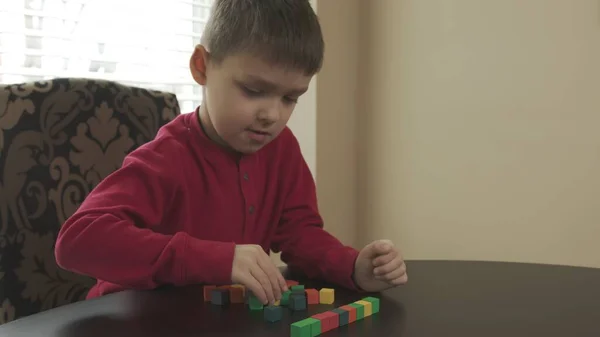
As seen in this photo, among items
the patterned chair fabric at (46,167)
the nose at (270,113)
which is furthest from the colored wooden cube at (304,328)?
the patterned chair fabric at (46,167)

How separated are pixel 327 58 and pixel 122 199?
1466 millimetres

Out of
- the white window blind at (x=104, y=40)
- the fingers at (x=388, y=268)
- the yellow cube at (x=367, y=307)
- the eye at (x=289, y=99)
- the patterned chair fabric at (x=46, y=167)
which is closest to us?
the yellow cube at (x=367, y=307)

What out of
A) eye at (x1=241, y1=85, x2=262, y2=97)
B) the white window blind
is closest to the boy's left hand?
eye at (x1=241, y1=85, x2=262, y2=97)

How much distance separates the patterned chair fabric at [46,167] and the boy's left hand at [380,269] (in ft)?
1.97

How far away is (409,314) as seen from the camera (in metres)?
0.86

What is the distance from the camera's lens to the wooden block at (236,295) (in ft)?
2.99

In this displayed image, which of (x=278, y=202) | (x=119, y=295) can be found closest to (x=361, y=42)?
(x=278, y=202)

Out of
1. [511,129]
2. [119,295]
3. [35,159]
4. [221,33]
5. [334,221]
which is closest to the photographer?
[119,295]

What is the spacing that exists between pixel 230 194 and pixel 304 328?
53 centimetres

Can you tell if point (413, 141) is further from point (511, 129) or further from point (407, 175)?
point (511, 129)

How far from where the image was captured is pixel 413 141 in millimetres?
2285

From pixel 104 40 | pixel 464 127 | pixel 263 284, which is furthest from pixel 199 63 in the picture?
pixel 464 127

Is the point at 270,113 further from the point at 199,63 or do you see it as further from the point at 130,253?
the point at 130,253

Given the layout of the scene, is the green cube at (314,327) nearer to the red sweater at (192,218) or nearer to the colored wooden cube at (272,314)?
the colored wooden cube at (272,314)
